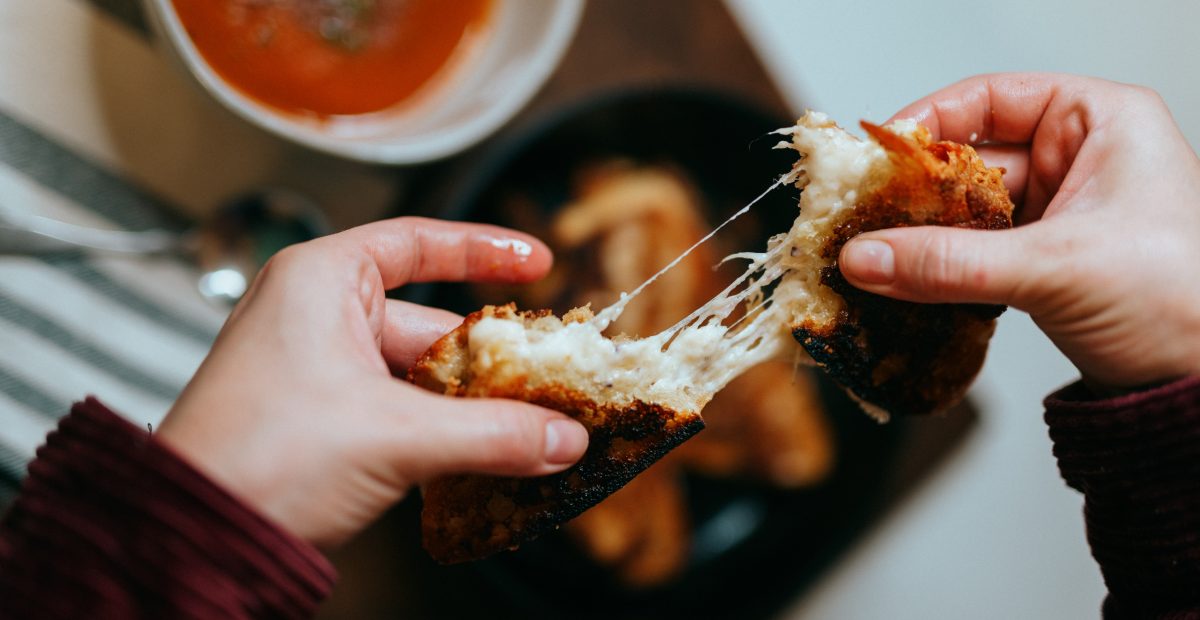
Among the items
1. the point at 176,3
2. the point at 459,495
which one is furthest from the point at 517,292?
the point at 176,3

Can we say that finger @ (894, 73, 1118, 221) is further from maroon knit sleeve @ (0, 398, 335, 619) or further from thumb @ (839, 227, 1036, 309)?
maroon knit sleeve @ (0, 398, 335, 619)

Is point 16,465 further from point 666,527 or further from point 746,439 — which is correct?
point 746,439

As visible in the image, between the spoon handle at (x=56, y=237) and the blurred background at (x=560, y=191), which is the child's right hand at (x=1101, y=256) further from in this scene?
the spoon handle at (x=56, y=237)

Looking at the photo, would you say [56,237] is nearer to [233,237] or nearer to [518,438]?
[233,237]

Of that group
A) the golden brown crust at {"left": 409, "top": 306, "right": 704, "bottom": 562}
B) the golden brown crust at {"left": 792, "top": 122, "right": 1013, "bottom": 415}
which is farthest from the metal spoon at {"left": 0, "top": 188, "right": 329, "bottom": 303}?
the golden brown crust at {"left": 792, "top": 122, "right": 1013, "bottom": 415}

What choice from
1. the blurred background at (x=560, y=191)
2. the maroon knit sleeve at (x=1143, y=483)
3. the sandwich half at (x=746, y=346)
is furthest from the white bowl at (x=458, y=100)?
the maroon knit sleeve at (x=1143, y=483)

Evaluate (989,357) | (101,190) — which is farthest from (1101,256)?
(101,190)
